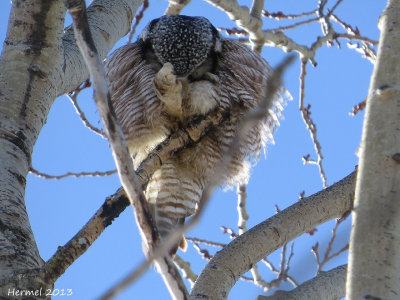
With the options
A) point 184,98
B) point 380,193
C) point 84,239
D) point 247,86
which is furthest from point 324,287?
point 247,86

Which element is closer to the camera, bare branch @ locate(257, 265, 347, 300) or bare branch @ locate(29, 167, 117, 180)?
bare branch @ locate(257, 265, 347, 300)

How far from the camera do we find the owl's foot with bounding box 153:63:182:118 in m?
2.88

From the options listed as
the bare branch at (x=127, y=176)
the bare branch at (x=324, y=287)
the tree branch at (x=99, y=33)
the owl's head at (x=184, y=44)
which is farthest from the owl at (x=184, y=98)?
the bare branch at (x=127, y=176)

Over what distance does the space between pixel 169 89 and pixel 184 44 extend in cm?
52

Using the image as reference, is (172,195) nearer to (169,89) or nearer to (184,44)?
(169,89)

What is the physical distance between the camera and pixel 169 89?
2967 mm

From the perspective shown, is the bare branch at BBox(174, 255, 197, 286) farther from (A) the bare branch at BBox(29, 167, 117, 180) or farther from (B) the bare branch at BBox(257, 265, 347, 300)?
(B) the bare branch at BBox(257, 265, 347, 300)

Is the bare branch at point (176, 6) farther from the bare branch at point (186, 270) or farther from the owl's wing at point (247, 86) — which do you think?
the bare branch at point (186, 270)

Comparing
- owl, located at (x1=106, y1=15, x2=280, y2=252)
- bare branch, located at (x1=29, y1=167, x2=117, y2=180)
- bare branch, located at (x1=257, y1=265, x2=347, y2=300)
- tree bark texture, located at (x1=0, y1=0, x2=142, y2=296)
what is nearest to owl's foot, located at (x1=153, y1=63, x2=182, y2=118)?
owl, located at (x1=106, y1=15, x2=280, y2=252)

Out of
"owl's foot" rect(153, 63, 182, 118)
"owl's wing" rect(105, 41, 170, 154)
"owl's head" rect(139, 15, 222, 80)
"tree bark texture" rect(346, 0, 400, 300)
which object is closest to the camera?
"tree bark texture" rect(346, 0, 400, 300)

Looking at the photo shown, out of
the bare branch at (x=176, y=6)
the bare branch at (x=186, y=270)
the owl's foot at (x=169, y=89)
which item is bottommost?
the bare branch at (x=186, y=270)

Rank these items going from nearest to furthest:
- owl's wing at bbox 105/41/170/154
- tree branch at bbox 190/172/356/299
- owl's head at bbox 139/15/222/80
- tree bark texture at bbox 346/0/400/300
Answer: tree bark texture at bbox 346/0/400/300, tree branch at bbox 190/172/356/299, owl's wing at bbox 105/41/170/154, owl's head at bbox 139/15/222/80

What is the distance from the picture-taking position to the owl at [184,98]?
3.18 meters

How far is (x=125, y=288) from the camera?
0.98 meters
